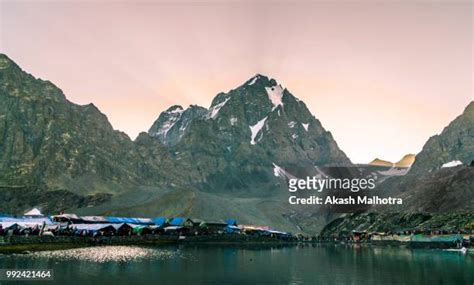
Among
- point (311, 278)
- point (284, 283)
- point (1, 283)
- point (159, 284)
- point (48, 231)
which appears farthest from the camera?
point (48, 231)

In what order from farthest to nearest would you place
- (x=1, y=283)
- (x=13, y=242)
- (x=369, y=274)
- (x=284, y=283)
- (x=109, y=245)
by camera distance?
(x=109, y=245)
(x=13, y=242)
(x=369, y=274)
(x=284, y=283)
(x=1, y=283)

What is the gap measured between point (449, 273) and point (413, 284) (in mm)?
19650

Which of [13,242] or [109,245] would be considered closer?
[13,242]

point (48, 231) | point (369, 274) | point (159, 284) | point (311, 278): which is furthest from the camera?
point (48, 231)

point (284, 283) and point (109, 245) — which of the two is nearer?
point (284, 283)

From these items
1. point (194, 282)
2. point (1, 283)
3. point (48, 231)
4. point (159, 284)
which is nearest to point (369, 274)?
point (194, 282)

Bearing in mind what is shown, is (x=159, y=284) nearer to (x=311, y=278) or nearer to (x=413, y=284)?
(x=311, y=278)

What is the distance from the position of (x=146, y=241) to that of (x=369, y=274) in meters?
109

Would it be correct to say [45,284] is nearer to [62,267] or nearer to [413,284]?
[62,267]

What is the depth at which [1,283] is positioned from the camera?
2864 inches

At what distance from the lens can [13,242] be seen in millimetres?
135750

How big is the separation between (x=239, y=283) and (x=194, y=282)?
23.3ft

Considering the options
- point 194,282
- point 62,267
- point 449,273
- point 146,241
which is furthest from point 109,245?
point 449,273

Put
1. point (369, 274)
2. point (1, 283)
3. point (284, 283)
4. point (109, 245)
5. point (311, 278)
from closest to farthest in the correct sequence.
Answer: point (1, 283)
point (284, 283)
point (311, 278)
point (369, 274)
point (109, 245)
